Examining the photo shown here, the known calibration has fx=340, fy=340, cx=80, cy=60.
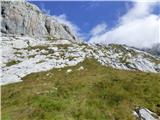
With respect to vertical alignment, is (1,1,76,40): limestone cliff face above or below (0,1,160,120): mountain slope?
above

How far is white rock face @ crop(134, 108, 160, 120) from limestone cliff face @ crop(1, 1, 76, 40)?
78880mm

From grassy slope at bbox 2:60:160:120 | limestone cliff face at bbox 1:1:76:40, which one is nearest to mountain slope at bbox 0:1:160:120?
grassy slope at bbox 2:60:160:120

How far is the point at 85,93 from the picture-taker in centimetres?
3716

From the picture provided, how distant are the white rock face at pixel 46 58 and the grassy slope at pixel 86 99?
575 inches

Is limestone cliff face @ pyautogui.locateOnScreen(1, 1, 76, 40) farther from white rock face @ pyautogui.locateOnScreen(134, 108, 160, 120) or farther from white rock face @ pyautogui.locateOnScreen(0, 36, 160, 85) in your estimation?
white rock face @ pyautogui.locateOnScreen(134, 108, 160, 120)

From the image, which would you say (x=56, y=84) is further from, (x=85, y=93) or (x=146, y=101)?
(x=146, y=101)

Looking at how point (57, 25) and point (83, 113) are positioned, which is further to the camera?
point (57, 25)

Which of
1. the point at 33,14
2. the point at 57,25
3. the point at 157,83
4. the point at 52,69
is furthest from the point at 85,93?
the point at 57,25

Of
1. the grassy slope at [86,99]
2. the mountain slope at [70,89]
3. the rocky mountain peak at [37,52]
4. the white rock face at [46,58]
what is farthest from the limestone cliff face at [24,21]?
the grassy slope at [86,99]

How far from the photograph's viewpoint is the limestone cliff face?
357ft

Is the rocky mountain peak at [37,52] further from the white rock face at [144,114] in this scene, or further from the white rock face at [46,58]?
the white rock face at [144,114]

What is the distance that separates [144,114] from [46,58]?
37443 millimetres

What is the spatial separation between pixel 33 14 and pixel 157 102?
89.0 meters

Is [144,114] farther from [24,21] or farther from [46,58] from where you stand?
[24,21]
